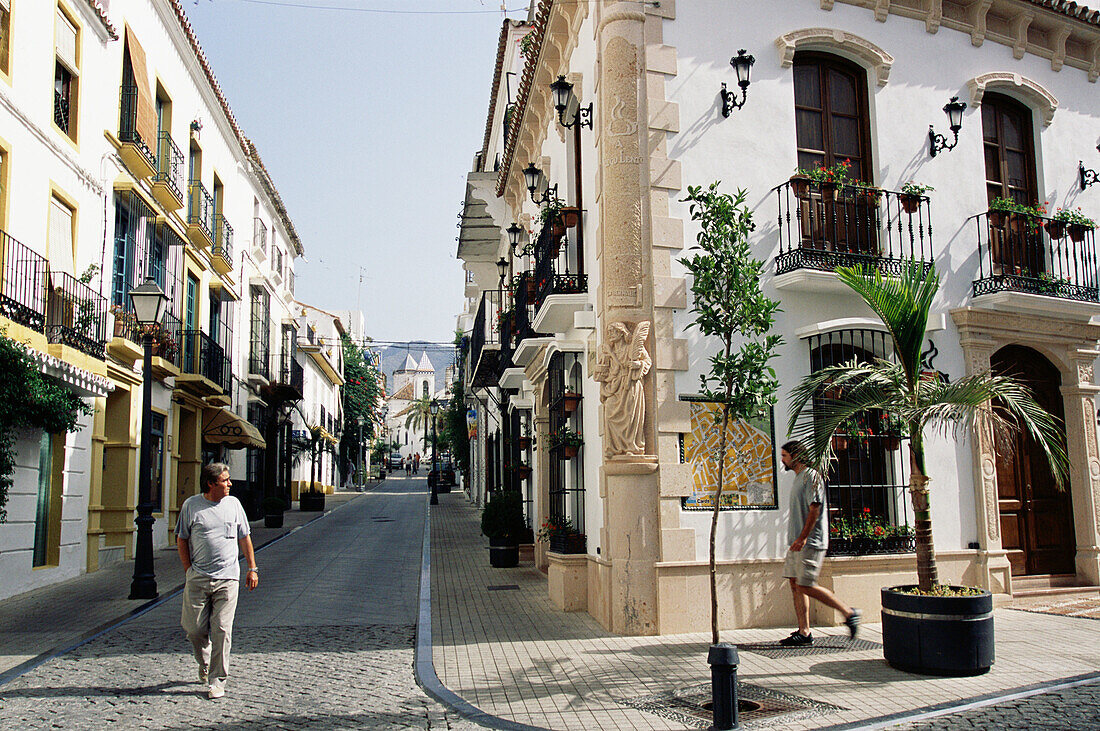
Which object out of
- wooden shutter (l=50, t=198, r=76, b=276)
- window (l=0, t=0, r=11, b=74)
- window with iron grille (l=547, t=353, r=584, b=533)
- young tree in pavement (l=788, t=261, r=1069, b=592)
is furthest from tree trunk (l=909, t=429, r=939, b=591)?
window (l=0, t=0, r=11, b=74)

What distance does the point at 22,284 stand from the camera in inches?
456

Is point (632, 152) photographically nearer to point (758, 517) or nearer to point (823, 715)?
point (758, 517)

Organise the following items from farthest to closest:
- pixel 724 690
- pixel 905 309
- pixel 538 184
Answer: pixel 538 184 → pixel 905 309 → pixel 724 690

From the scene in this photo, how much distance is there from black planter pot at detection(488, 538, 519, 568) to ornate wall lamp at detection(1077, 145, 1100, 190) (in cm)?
996

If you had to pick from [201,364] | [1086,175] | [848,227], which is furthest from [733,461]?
[201,364]

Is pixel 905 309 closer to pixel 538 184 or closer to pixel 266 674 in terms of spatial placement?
pixel 266 674

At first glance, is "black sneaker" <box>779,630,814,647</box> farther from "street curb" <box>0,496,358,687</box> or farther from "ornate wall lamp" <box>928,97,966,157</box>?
"street curb" <box>0,496,358,687</box>

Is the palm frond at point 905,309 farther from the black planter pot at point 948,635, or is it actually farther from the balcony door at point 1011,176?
the balcony door at point 1011,176

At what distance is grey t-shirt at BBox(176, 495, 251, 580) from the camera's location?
6.64m

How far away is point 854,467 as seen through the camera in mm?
9703

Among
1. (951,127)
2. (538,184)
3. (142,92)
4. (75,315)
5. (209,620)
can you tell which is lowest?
(209,620)

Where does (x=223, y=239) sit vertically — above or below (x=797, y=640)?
above

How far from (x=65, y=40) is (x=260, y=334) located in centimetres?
1501

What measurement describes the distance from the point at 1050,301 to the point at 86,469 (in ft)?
46.4
